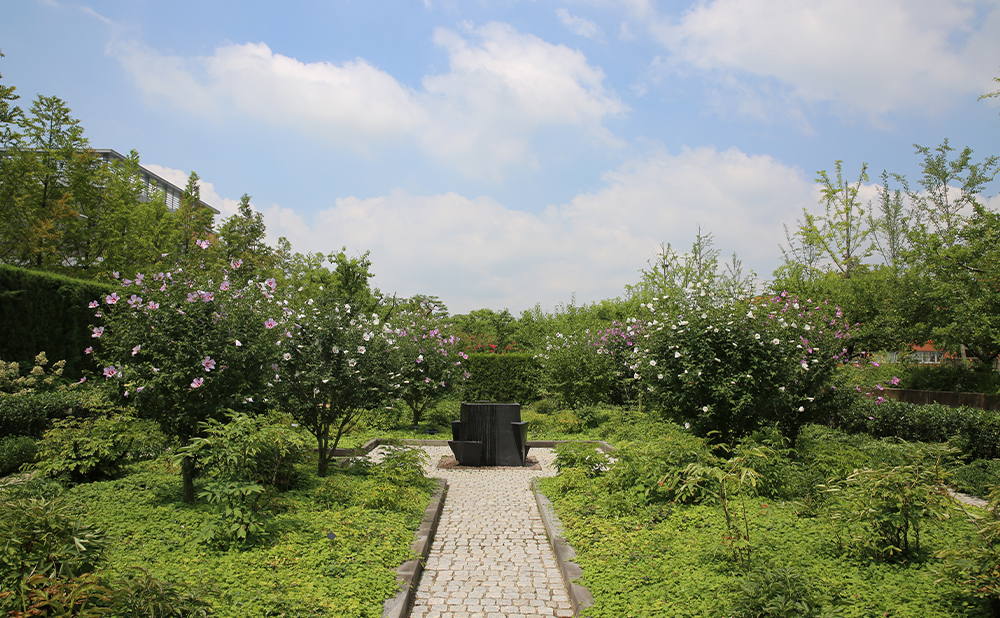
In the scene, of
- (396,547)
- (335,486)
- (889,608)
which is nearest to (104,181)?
(335,486)

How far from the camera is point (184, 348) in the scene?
5.21m

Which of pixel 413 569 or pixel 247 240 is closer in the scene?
pixel 413 569

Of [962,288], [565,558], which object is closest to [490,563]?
[565,558]

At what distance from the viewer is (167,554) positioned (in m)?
3.98

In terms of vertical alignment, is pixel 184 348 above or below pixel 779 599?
above

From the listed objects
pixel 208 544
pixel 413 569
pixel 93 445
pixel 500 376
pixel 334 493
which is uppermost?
pixel 500 376

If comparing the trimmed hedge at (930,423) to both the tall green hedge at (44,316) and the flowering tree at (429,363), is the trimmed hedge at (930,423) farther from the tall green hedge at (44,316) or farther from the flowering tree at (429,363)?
the tall green hedge at (44,316)

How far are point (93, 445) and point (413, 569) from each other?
12.2 ft

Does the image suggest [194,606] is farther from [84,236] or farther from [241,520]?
[84,236]

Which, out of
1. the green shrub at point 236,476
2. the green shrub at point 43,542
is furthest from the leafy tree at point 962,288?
the green shrub at point 43,542

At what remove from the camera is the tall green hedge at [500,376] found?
56.7ft

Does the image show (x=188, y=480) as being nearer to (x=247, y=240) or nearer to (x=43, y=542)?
(x=43, y=542)

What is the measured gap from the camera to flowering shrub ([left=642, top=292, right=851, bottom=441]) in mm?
7285

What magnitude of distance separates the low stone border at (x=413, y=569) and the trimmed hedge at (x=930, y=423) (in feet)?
21.0
